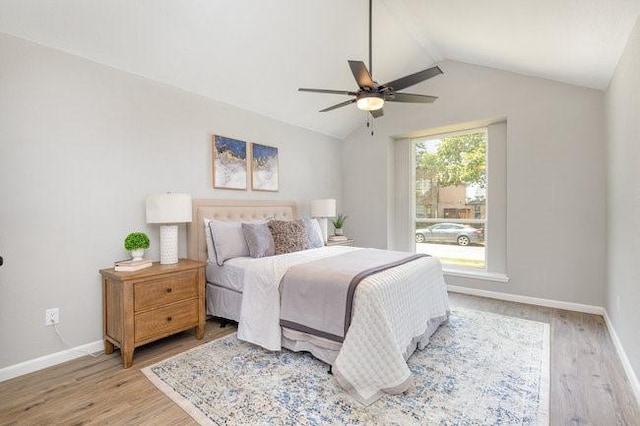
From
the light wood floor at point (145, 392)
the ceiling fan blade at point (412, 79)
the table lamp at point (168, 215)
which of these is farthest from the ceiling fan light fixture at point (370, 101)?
the light wood floor at point (145, 392)

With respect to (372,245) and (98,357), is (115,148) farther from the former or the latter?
(372,245)

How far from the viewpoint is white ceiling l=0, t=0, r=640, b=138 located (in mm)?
2293

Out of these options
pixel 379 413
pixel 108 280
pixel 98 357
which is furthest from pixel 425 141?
pixel 98 357

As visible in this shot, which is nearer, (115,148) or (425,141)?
(115,148)

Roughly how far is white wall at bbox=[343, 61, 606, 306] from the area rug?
4.07 feet

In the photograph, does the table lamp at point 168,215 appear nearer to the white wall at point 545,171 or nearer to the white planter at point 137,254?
the white planter at point 137,254

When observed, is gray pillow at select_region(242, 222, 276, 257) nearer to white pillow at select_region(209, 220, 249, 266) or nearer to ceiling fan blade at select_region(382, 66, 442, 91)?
white pillow at select_region(209, 220, 249, 266)

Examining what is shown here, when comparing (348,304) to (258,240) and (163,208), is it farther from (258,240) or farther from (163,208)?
(163,208)

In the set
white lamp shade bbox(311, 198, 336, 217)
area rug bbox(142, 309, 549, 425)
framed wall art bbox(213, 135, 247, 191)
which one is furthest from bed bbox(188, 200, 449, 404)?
white lamp shade bbox(311, 198, 336, 217)

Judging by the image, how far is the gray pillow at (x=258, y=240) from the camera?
321cm

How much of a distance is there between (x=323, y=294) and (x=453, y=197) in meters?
3.30

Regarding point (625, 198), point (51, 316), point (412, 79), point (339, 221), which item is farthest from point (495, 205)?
point (51, 316)

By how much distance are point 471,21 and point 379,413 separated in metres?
3.41

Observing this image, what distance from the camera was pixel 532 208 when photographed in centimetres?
387
